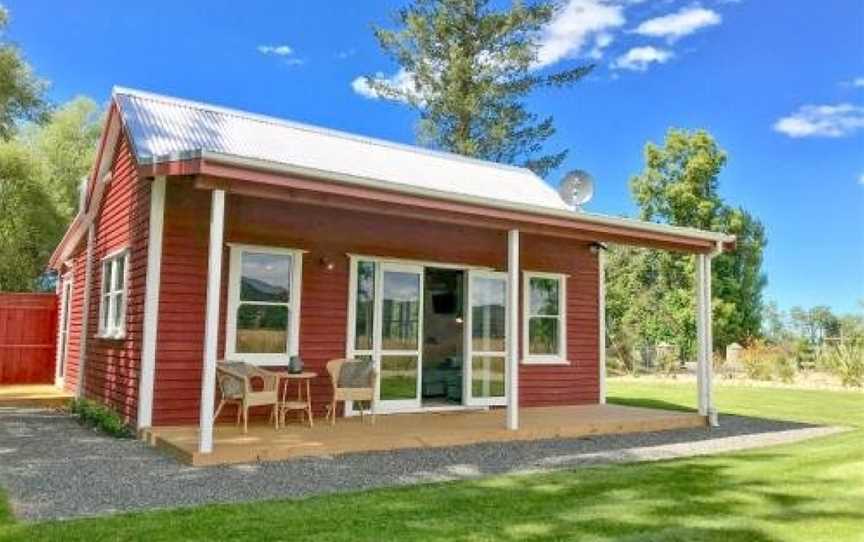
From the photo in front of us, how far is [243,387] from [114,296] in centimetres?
327

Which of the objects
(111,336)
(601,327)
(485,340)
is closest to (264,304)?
(111,336)

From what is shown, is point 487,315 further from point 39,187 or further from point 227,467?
point 39,187

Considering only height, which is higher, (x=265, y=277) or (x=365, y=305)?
(x=265, y=277)

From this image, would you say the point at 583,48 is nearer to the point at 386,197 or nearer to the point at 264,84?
the point at 264,84

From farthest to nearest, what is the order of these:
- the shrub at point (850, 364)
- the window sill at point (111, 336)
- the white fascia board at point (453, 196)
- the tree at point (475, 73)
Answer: the tree at point (475, 73) < the shrub at point (850, 364) < the window sill at point (111, 336) < the white fascia board at point (453, 196)

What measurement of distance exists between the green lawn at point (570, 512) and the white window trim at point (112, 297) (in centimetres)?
441

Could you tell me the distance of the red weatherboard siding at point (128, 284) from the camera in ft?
25.8

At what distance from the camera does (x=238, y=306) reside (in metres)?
7.98

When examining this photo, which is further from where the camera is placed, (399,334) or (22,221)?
(22,221)

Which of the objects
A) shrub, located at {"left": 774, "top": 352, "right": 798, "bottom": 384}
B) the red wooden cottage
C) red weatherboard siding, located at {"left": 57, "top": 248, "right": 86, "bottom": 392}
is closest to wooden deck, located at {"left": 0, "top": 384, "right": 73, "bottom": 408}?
red weatherboard siding, located at {"left": 57, "top": 248, "right": 86, "bottom": 392}

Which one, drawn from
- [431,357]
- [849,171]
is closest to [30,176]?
[431,357]

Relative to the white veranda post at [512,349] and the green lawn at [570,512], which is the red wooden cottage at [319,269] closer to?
the white veranda post at [512,349]

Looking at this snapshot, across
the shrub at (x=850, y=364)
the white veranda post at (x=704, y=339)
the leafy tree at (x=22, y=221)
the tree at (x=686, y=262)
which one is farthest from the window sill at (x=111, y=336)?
the tree at (x=686, y=262)

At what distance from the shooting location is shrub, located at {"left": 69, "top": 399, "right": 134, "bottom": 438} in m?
7.55
